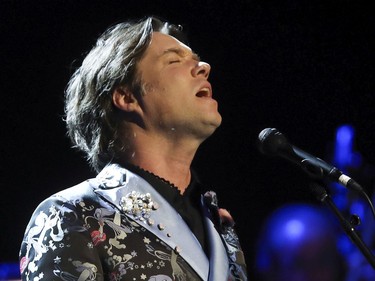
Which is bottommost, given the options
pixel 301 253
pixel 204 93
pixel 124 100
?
pixel 301 253

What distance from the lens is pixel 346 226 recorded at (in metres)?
1.85

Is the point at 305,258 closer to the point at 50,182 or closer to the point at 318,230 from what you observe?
the point at 318,230

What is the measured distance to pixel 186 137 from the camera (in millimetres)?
2240

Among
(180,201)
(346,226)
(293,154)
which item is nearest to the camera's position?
(346,226)

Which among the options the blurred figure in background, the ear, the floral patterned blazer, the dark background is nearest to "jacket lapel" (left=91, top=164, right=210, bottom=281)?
the floral patterned blazer

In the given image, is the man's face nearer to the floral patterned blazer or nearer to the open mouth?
the open mouth

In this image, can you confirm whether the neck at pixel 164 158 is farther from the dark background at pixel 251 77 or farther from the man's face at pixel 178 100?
the dark background at pixel 251 77

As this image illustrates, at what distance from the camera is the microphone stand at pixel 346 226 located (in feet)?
5.93

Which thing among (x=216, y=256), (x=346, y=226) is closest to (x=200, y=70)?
(x=216, y=256)

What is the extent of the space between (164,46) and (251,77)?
199 cm

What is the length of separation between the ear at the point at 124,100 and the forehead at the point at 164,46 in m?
0.16

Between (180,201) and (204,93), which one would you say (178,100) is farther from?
(180,201)

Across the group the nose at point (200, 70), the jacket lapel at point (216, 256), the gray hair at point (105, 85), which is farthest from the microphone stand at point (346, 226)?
the gray hair at point (105, 85)

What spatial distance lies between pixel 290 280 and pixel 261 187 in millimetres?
1621
